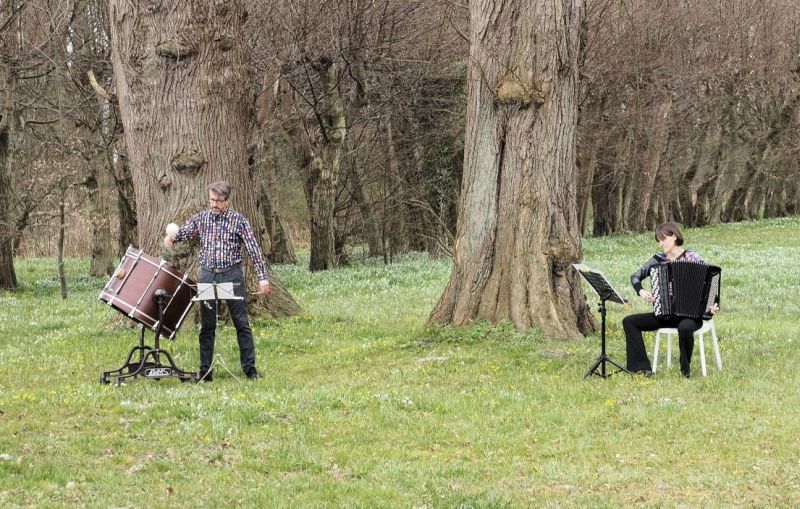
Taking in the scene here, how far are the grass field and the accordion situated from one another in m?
0.78

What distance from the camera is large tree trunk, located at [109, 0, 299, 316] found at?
15570 mm

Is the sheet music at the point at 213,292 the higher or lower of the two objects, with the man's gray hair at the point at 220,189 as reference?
lower

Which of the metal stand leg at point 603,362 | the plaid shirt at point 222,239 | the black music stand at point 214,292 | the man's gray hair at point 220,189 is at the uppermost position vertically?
the man's gray hair at point 220,189

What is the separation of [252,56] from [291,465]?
21.5 metres

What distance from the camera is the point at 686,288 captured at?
11.2m

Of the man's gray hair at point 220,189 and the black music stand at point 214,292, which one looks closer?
the black music stand at point 214,292

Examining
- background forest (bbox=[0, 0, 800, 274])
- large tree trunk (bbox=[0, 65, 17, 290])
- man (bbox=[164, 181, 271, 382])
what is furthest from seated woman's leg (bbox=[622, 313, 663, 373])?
large tree trunk (bbox=[0, 65, 17, 290])

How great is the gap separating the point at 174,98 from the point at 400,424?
819 cm

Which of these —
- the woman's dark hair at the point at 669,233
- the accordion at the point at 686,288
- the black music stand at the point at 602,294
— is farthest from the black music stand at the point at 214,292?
the woman's dark hair at the point at 669,233

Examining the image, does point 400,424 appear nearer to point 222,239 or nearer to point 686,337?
point 222,239

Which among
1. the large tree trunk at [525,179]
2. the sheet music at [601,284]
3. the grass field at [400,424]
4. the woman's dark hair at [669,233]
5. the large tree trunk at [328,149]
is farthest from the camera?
the large tree trunk at [328,149]

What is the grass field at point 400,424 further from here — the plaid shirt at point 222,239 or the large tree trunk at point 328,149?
the large tree trunk at point 328,149

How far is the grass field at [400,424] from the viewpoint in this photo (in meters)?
7.32

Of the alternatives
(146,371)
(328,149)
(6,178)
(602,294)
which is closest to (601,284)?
(602,294)
